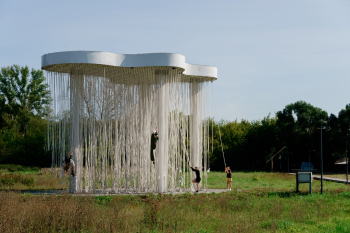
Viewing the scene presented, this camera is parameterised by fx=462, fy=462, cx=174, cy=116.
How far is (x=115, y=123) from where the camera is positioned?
17422 mm

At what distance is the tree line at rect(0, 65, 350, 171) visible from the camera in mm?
41688

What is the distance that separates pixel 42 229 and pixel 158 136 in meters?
8.02

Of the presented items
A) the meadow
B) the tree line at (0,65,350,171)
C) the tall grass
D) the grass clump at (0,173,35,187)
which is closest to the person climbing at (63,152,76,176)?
the meadow

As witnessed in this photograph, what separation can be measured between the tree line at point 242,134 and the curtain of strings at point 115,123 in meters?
23.1

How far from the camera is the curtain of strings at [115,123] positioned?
1731cm

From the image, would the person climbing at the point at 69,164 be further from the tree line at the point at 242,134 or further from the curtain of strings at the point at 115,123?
the tree line at the point at 242,134

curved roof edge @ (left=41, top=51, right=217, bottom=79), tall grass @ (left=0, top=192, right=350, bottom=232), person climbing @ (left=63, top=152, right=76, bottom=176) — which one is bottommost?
tall grass @ (left=0, top=192, right=350, bottom=232)

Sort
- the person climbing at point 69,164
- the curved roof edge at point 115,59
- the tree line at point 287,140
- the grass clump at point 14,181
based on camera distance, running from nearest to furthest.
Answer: the curved roof edge at point 115,59
the person climbing at point 69,164
the grass clump at point 14,181
the tree line at point 287,140

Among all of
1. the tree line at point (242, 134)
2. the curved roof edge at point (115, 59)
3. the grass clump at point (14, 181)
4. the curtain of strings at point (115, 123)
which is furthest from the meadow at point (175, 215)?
the tree line at point (242, 134)

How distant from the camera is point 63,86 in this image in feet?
57.2

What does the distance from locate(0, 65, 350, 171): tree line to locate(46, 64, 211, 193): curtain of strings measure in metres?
23.1

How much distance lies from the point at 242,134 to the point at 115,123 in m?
29.6

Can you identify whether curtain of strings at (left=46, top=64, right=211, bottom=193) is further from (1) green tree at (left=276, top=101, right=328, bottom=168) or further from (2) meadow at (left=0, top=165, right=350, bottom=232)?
(1) green tree at (left=276, top=101, right=328, bottom=168)

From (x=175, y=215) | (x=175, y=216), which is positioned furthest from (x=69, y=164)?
(x=175, y=216)
